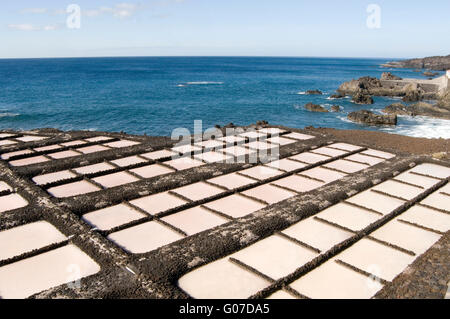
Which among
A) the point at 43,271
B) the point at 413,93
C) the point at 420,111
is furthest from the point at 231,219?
the point at 413,93

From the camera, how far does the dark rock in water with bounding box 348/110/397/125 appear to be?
32.2m

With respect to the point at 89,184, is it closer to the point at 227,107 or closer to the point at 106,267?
the point at 106,267

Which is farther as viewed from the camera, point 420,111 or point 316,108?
point 316,108

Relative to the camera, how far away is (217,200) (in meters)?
9.19

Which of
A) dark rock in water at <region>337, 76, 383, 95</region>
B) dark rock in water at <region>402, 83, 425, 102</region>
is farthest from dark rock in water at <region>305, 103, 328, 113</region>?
dark rock in water at <region>337, 76, 383, 95</region>

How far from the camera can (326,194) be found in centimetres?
940

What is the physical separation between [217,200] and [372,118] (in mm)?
28416

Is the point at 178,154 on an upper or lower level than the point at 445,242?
upper

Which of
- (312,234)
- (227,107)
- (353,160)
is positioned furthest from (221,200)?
(227,107)

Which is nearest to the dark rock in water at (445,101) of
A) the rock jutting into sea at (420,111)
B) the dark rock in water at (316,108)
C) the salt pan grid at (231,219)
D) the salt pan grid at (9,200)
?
the rock jutting into sea at (420,111)

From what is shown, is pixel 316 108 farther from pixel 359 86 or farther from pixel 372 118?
pixel 359 86

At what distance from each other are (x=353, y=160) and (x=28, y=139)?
1408cm

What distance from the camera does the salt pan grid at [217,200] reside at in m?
7.86

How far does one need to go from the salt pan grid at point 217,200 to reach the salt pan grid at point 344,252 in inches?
15.3
